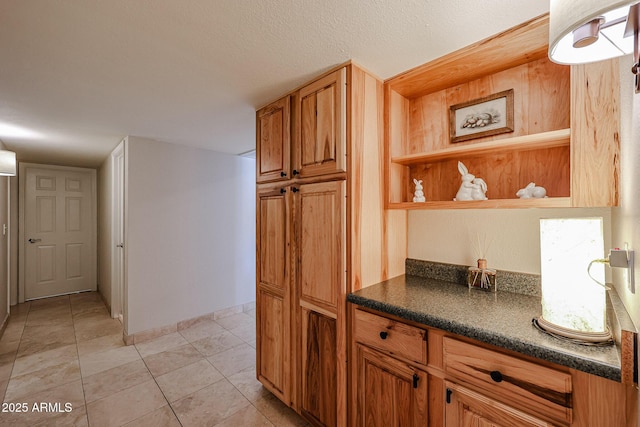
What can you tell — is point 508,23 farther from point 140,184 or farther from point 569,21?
point 140,184

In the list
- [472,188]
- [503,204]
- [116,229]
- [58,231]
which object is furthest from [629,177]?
[58,231]

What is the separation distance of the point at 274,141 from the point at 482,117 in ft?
4.32

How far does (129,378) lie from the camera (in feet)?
7.61

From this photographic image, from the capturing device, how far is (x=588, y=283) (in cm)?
93

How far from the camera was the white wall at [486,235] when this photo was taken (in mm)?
1479

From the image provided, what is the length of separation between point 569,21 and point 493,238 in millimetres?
1348

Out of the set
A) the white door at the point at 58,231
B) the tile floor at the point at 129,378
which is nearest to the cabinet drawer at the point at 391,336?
the tile floor at the point at 129,378

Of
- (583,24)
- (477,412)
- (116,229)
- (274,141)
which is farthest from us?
(116,229)

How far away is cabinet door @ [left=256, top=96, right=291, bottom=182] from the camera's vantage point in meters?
1.87

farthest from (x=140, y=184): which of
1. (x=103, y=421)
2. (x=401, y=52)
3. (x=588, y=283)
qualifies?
(x=588, y=283)

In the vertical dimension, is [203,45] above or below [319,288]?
above

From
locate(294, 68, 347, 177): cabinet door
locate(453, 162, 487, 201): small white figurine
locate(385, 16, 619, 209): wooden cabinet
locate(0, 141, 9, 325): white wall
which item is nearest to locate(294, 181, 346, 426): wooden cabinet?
locate(294, 68, 347, 177): cabinet door

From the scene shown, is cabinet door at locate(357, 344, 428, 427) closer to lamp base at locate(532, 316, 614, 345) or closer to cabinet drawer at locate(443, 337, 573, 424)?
cabinet drawer at locate(443, 337, 573, 424)

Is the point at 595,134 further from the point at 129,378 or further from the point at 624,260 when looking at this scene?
the point at 129,378
